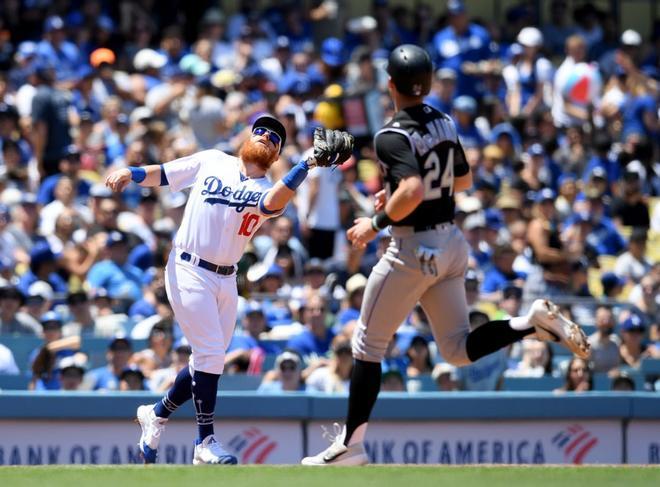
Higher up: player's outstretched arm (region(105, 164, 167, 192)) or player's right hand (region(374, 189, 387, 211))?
player's outstretched arm (region(105, 164, 167, 192))

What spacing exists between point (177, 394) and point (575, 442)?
415cm

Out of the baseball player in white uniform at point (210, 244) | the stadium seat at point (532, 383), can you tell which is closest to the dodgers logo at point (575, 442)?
the stadium seat at point (532, 383)

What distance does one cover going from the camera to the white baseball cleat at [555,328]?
21.1 ft

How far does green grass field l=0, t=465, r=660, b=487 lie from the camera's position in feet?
19.6

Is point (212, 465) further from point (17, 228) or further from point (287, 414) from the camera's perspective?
point (17, 228)

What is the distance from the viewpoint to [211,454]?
23.0ft

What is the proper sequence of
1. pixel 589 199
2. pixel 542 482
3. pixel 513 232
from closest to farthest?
pixel 542 482 < pixel 513 232 < pixel 589 199

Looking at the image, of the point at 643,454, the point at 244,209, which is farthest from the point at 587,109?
the point at 244,209

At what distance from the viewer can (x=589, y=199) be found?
1438 centimetres

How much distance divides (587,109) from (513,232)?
12.6 feet

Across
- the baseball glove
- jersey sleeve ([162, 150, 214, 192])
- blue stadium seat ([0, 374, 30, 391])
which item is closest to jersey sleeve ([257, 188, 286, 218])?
the baseball glove

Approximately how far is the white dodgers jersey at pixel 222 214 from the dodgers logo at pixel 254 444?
311cm

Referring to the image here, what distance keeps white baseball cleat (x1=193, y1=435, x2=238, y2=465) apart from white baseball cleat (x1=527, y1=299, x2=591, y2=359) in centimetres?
170

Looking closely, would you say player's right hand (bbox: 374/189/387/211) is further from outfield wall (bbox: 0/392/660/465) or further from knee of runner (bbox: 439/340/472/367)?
outfield wall (bbox: 0/392/660/465)
